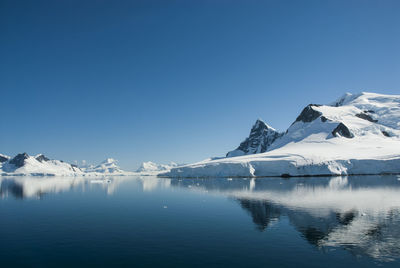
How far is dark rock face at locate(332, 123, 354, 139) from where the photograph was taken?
15175 cm

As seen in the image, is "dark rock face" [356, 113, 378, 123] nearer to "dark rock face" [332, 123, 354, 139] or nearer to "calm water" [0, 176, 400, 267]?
"dark rock face" [332, 123, 354, 139]

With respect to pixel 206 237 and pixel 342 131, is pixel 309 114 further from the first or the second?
pixel 206 237

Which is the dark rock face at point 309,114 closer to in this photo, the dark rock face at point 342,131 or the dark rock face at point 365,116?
the dark rock face at point 365,116

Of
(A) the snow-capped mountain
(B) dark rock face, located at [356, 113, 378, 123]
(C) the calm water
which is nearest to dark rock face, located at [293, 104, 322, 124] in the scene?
(A) the snow-capped mountain

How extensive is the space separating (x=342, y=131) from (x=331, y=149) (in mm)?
29084

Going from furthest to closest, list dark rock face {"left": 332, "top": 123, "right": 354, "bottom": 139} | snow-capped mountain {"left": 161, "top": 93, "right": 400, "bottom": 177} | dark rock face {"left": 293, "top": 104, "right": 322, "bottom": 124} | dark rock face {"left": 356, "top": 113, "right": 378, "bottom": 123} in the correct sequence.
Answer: dark rock face {"left": 293, "top": 104, "right": 322, "bottom": 124}
dark rock face {"left": 356, "top": 113, "right": 378, "bottom": 123}
dark rock face {"left": 332, "top": 123, "right": 354, "bottom": 139}
snow-capped mountain {"left": 161, "top": 93, "right": 400, "bottom": 177}

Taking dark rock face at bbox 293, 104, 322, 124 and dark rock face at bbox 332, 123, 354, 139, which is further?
dark rock face at bbox 293, 104, 322, 124

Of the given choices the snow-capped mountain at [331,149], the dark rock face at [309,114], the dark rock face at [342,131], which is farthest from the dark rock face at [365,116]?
the dark rock face at [342,131]

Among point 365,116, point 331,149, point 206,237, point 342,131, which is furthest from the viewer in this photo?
point 365,116

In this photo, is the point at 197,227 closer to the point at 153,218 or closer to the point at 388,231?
the point at 153,218

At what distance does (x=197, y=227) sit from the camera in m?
30.3

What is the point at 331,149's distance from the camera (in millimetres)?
132000

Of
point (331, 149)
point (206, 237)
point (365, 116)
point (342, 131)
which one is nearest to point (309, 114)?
point (365, 116)

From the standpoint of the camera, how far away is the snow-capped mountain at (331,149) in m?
115
